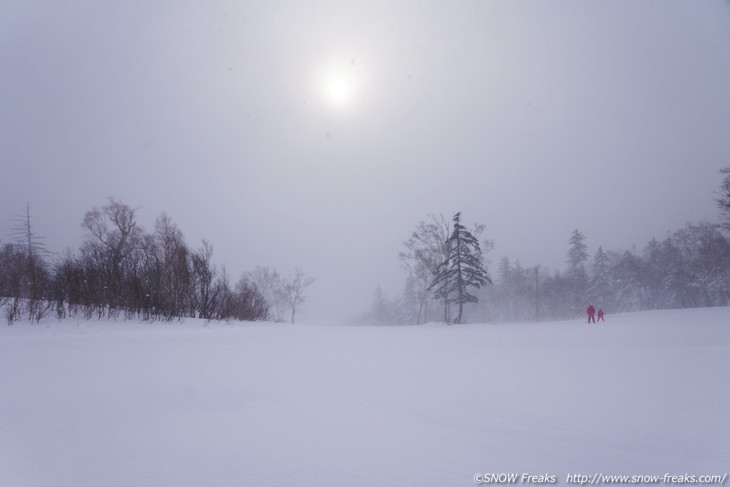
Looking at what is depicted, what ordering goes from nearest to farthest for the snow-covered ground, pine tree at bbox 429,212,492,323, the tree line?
the snow-covered ground, the tree line, pine tree at bbox 429,212,492,323

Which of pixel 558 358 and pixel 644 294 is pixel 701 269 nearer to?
pixel 644 294

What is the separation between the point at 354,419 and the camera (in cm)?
404

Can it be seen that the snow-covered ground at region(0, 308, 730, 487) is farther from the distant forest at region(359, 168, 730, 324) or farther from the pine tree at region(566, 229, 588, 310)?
the pine tree at region(566, 229, 588, 310)

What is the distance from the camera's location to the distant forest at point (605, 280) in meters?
38.3

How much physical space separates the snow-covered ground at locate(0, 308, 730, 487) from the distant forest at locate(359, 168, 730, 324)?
24663 mm

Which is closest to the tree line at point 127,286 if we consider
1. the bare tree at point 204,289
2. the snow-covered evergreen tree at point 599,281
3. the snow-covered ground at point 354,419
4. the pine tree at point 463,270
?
the bare tree at point 204,289

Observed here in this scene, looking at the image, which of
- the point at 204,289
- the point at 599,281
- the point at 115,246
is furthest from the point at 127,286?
the point at 599,281

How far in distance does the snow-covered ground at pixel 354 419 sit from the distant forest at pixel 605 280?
24663 mm

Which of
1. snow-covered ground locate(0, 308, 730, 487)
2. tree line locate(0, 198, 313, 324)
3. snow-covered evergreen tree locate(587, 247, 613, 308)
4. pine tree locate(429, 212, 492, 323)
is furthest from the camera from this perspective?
snow-covered evergreen tree locate(587, 247, 613, 308)

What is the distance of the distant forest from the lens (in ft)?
126

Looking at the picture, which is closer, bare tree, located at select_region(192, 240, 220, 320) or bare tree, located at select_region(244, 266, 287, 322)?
bare tree, located at select_region(192, 240, 220, 320)

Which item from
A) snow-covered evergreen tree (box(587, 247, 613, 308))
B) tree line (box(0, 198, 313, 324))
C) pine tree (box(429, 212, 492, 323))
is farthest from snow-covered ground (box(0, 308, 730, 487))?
snow-covered evergreen tree (box(587, 247, 613, 308))

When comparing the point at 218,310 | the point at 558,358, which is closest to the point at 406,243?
the point at 218,310

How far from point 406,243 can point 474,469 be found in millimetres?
36690
